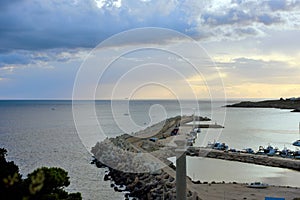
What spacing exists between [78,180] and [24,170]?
5663 mm

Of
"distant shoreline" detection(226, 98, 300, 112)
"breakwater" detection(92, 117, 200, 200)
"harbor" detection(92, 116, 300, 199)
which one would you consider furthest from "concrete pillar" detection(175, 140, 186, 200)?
"distant shoreline" detection(226, 98, 300, 112)

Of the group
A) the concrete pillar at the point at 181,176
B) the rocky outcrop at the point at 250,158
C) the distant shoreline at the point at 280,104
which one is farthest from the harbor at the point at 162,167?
the distant shoreline at the point at 280,104

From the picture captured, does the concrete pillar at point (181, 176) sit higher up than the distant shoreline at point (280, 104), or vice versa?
the distant shoreline at point (280, 104)

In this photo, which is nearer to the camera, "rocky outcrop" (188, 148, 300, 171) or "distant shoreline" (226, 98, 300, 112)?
"rocky outcrop" (188, 148, 300, 171)

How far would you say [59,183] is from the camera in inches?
278

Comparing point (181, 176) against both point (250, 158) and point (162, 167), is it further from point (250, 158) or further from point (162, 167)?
point (250, 158)

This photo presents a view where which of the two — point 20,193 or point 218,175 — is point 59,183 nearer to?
point 20,193

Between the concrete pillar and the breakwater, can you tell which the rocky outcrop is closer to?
the breakwater

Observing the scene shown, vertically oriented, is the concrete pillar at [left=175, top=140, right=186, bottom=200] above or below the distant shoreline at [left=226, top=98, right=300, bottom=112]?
below

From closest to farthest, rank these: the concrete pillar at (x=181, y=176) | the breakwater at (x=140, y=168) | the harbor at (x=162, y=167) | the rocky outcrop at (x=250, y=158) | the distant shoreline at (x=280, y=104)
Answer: the concrete pillar at (x=181, y=176)
the harbor at (x=162, y=167)
the breakwater at (x=140, y=168)
the rocky outcrop at (x=250, y=158)
the distant shoreline at (x=280, y=104)

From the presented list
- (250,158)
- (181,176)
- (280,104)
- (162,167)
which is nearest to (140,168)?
(162,167)

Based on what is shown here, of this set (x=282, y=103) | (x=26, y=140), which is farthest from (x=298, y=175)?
(x=282, y=103)

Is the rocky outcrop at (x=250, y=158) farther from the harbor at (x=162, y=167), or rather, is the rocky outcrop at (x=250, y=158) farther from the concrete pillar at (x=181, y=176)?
the concrete pillar at (x=181, y=176)

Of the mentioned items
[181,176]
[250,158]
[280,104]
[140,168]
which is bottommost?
[140,168]
